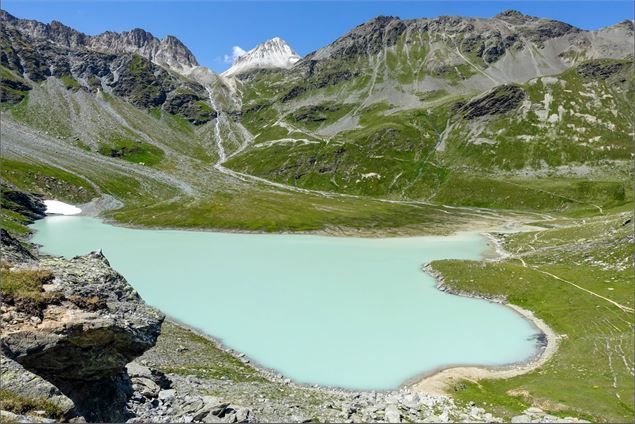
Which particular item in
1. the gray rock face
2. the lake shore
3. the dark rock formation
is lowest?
the dark rock formation

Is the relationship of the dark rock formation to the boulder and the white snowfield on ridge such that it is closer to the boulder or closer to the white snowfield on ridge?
the white snowfield on ridge

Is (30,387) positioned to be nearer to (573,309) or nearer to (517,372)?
(517,372)

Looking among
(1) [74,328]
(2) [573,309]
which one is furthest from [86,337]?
(2) [573,309]

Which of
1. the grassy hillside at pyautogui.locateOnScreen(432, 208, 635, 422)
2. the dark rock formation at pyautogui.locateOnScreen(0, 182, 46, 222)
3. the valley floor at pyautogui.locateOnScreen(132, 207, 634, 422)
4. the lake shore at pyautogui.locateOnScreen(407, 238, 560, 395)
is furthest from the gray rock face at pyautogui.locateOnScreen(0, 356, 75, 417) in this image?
the dark rock formation at pyautogui.locateOnScreen(0, 182, 46, 222)

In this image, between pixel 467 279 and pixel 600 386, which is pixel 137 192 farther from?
pixel 600 386

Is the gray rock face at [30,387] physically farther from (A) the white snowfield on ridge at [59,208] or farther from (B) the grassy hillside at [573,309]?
(A) the white snowfield on ridge at [59,208]

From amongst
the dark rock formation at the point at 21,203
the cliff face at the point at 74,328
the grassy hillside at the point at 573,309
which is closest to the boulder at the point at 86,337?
the cliff face at the point at 74,328
